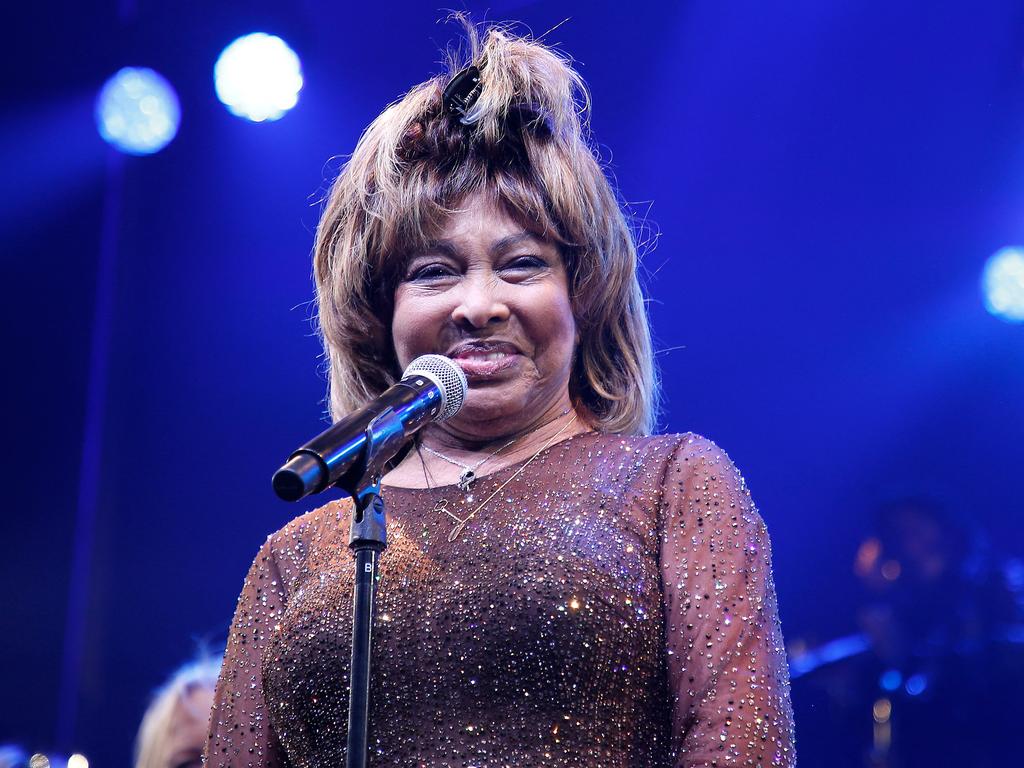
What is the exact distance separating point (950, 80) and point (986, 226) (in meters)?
0.49

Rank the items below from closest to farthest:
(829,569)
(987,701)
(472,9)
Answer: (987,701)
(829,569)
(472,9)

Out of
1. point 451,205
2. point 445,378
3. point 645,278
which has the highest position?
point 645,278

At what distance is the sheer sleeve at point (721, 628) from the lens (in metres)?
1.60

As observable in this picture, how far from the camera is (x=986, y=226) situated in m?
3.69

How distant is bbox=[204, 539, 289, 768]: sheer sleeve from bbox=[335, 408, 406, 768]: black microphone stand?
666mm

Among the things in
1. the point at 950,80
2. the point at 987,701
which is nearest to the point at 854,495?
the point at 987,701

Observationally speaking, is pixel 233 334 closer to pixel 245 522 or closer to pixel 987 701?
pixel 245 522

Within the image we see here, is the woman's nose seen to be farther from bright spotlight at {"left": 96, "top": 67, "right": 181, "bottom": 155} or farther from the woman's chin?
bright spotlight at {"left": 96, "top": 67, "right": 181, "bottom": 155}

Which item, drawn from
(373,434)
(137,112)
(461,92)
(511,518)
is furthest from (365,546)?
(137,112)

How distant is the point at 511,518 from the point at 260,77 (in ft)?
10.3

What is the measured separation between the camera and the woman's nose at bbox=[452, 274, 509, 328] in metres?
2.01

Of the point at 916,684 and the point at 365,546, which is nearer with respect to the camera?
the point at 365,546

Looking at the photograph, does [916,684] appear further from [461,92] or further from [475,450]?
[461,92]

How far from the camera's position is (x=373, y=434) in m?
1.37
